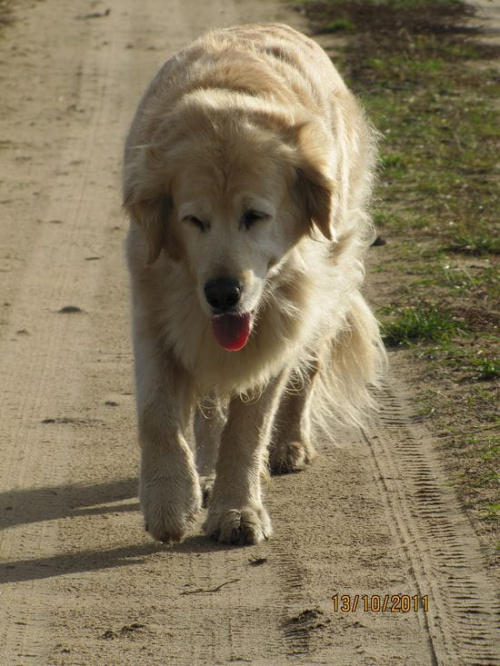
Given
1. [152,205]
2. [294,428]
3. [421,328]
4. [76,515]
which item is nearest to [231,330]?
[152,205]

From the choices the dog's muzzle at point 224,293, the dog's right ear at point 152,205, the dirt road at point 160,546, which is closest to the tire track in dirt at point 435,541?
the dirt road at point 160,546

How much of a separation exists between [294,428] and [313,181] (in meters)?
1.45

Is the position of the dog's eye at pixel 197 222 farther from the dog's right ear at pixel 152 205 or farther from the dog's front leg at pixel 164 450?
the dog's front leg at pixel 164 450

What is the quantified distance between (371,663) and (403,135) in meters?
8.42

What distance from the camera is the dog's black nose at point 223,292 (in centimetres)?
455

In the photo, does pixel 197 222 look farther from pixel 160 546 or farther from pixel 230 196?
pixel 160 546

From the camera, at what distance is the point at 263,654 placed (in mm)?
3867

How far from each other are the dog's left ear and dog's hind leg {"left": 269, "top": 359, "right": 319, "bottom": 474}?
3.77 ft

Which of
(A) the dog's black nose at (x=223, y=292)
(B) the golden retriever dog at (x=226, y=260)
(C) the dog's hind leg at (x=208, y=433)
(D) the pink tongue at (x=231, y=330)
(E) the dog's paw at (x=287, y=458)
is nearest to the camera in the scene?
(A) the dog's black nose at (x=223, y=292)

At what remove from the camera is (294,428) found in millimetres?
5957

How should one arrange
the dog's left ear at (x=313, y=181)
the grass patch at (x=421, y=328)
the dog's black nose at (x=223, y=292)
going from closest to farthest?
the dog's black nose at (x=223, y=292) < the dog's left ear at (x=313, y=181) < the grass patch at (x=421, y=328)

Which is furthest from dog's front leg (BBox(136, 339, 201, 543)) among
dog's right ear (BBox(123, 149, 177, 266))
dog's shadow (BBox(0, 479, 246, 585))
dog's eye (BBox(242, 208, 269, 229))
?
dog's eye (BBox(242, 208, 269, 229))

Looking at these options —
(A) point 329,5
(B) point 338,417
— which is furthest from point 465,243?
(A) point 329,5

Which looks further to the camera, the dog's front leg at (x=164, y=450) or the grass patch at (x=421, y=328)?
the grass patch at (x=421, y=328)
